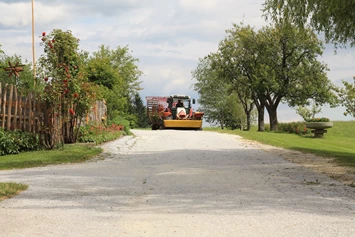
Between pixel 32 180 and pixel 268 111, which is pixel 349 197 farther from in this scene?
pixel 268 111

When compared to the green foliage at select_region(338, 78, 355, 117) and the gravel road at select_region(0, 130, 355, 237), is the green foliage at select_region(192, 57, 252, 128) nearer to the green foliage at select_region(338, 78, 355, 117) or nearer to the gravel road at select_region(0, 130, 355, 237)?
the green foliage at select_region(338, 78, 355, 117)

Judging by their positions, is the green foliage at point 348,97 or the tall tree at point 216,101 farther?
the tall tree at point 216,101

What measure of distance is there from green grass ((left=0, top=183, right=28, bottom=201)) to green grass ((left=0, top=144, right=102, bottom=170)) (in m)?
3.96

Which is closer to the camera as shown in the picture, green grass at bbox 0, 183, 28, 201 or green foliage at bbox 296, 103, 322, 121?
green grass at bbox 0, 183, 28, 201

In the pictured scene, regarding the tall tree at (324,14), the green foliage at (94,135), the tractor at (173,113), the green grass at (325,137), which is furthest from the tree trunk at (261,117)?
the tall tree at (324,14)

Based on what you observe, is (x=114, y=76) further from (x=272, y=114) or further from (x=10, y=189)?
(x=10, y=189)

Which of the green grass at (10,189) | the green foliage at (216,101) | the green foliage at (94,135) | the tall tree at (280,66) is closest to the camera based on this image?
the green grass at (10,189)

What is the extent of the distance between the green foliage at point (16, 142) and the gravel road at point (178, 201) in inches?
150

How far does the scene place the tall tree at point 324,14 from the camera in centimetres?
1395

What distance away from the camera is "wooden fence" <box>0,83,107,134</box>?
1683cm

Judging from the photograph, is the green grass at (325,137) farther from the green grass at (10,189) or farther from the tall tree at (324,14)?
the green grass at (10,189)

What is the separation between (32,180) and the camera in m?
10.5

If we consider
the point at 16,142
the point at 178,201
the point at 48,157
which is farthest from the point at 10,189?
the point at 16,142

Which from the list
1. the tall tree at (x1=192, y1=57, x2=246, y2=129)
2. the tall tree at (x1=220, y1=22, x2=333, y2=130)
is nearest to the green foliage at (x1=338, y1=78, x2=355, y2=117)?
the tall tree at (x1=220, y1=22, x2=333, y2=130)
